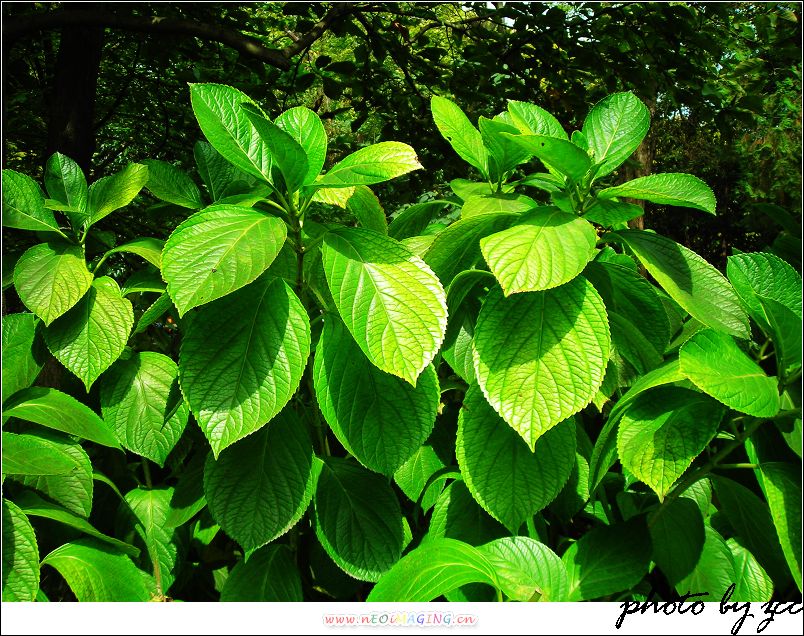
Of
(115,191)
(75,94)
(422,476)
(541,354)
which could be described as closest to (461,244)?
(541,354)

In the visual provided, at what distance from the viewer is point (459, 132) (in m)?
1.03

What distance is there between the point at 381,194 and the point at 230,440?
9.25 ft

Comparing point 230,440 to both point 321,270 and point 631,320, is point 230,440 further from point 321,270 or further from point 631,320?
point 631,320

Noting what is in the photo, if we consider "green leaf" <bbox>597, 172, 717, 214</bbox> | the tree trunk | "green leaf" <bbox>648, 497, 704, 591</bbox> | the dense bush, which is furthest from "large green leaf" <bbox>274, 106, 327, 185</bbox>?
the tree trunk

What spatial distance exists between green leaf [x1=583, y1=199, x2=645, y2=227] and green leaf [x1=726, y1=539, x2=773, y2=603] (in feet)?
1.38

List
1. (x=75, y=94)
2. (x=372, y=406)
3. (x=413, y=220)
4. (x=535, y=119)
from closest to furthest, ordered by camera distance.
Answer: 1. (x=372, y=406)
2. (x=535, y=119)
3. (x=413, y=220)
4. (x=75, y=94)

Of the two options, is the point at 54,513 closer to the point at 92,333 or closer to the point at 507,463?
the point at 92,333

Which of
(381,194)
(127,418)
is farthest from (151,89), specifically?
(127,418)

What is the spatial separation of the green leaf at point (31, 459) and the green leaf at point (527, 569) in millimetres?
480

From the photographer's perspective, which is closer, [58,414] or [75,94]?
[58,414]

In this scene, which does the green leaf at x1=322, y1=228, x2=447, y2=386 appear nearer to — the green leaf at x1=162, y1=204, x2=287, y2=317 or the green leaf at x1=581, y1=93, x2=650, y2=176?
the green leaf at x1=162, y1=204, x2=287, y2=317

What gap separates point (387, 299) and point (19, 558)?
0.50 m

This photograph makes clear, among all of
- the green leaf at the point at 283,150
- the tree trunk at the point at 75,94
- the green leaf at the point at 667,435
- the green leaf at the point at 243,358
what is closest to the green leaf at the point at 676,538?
the green leaf at the point at 667,435

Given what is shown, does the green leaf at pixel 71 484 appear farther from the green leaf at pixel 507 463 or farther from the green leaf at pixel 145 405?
the green leaf at pixel 507 463
